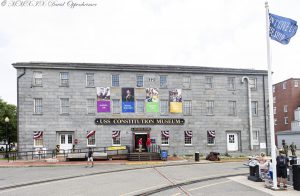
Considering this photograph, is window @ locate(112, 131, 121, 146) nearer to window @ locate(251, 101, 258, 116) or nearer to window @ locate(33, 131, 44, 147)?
window @ locate(33, 131, 44, 147)

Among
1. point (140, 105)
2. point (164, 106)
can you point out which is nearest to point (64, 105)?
point (140, 105)

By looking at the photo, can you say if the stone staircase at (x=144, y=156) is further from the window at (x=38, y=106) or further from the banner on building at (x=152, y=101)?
the window at (x=38, y=106)

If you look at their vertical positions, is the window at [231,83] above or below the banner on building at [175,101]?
above

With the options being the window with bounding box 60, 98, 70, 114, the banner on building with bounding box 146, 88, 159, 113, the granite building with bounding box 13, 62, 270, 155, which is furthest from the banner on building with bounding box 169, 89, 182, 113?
the window with bounding box 60, 98, 70, 114

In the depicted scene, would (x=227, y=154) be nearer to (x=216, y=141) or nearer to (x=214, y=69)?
(x=216, y=141)

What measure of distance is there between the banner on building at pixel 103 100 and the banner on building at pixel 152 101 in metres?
4.24


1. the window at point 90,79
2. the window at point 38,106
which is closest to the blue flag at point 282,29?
the window at point 90,79

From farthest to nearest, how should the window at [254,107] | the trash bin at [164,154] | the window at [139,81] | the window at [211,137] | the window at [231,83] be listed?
the window at [254,107] → the window at [231,83] → the window at [211,137] → the window at [139,81] → the trash bin at [164,154]

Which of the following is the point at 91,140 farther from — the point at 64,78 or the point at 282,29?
the point at 282,29

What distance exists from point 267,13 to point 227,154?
24.3 m

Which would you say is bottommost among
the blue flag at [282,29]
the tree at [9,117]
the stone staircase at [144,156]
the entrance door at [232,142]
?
the stone staircase at [144,156]

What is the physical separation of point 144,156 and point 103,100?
7.55 metres

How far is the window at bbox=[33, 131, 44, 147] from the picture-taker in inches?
1352

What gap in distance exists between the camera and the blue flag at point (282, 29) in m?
15.0
